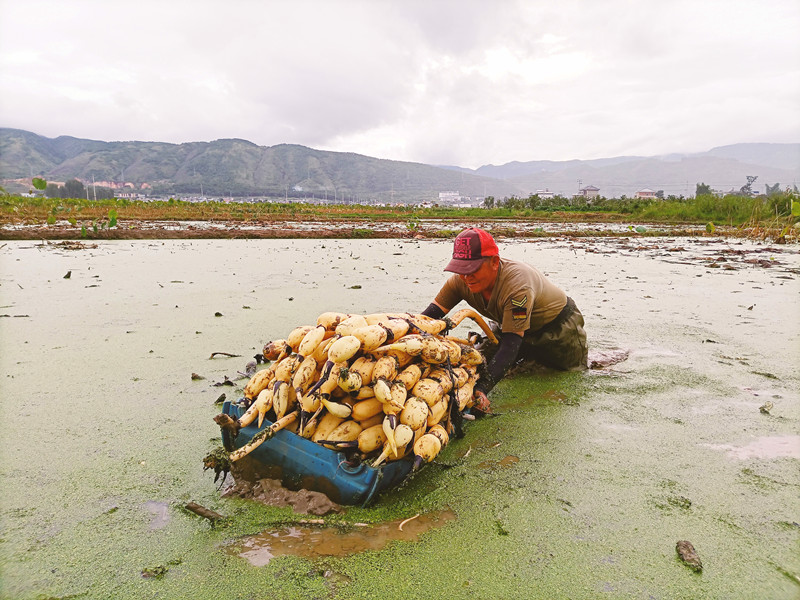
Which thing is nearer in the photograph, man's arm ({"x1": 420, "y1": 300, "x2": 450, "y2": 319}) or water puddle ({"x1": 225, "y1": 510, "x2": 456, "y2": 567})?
water puddle ({"x1": 225, "y1": 510, "x2": 456, "y2": 567})

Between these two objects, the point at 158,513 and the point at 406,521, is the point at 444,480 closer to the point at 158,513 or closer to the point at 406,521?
the point at 406,521

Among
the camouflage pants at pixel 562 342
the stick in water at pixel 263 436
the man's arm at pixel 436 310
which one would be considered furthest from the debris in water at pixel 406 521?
the camouflage pants at pixel 562 342

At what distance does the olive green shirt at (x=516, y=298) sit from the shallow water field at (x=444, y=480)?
1.81ft

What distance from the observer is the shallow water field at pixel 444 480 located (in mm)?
1498

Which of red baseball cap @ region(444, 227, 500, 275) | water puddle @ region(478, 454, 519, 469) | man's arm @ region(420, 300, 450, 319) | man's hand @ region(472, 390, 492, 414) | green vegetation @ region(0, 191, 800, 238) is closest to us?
water puddle @ region(478, 454, 519, 469)

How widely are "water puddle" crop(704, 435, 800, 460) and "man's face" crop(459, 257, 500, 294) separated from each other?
4.88 feet

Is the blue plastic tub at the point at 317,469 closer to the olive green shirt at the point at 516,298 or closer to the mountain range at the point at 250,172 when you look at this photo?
the olive green shirt at the point at 516,298

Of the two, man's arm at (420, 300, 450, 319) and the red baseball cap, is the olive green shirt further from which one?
the red baseball cap

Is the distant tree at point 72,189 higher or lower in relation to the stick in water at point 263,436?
higher

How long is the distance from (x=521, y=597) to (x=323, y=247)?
35.9 feet

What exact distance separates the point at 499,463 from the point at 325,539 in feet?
3.13

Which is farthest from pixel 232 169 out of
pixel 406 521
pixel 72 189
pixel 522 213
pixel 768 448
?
pixel 768 448

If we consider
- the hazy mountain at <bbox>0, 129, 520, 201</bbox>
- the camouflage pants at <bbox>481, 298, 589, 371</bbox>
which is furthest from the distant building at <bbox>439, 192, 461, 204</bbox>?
the camouflage pants at <bbox>481, 298, 589, 371</bbox>

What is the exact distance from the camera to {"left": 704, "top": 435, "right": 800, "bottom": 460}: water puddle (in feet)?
7.52
